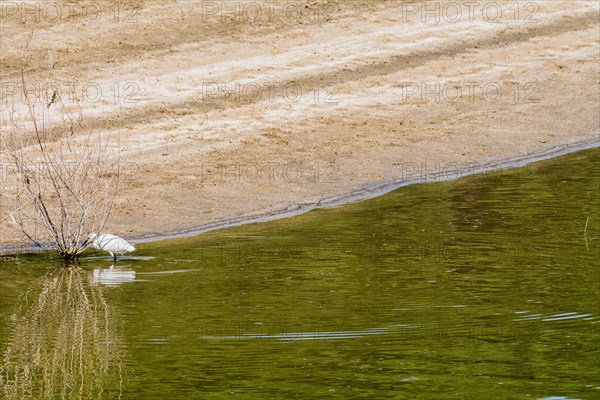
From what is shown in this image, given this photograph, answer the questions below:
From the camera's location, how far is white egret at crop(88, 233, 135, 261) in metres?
13.6

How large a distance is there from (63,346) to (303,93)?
38.8 ft

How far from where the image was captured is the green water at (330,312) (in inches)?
378

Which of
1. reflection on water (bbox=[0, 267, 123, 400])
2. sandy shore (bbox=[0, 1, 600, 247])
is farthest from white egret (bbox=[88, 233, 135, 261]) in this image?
sandy shore (bbox=[0, 1, 600, 247])

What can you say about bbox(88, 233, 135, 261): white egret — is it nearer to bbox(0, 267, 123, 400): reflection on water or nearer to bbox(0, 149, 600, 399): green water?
bbox(0, 149, 600, 399): green water

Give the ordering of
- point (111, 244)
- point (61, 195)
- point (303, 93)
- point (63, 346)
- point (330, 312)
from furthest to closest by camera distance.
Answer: point (303, 93) → point (61, 195) → point (111, 244) → point (330, 312) → point (63, 346)

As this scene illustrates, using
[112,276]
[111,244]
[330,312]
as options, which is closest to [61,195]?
[111,244]

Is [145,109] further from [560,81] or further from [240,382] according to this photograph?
[240,382]

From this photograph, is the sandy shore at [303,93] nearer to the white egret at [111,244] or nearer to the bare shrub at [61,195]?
the bare shrub at [61,195]

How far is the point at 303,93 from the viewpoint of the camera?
858 inches

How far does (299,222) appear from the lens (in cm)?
1586

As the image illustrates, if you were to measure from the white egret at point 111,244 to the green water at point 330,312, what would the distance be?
0.54 feet

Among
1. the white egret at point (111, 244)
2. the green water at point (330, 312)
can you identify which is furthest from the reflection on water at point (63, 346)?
the white egret at point (111, 244)

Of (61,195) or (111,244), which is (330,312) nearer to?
(111,244)

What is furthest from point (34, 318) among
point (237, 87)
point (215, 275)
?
point (237, 87)
